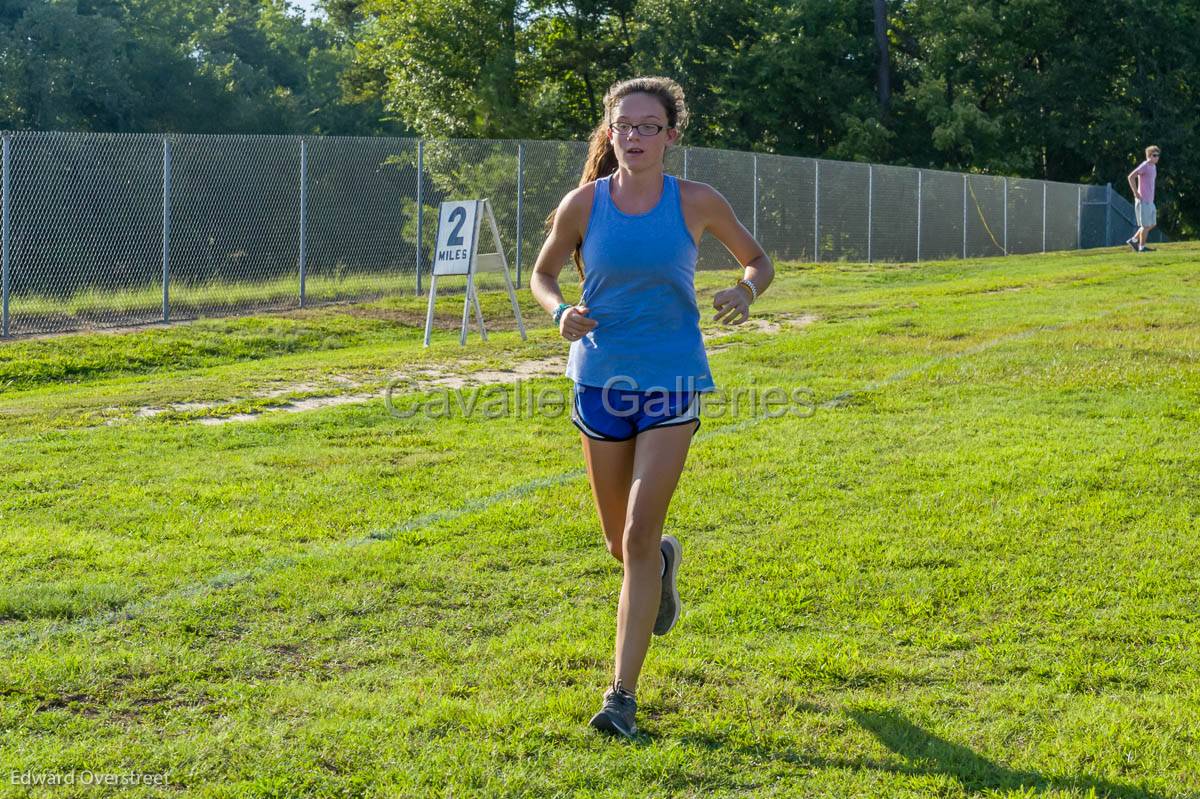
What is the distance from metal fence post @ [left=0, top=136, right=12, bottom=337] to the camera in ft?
48.2

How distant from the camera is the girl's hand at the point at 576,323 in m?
4.20

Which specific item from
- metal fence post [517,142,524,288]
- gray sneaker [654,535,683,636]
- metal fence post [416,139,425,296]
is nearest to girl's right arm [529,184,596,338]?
gray sneaker [654,535,683,636]

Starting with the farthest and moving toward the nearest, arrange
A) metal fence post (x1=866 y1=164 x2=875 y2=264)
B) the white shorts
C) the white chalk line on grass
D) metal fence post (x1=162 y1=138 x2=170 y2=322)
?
metal fence post (x1=866 y1=164 x2=875 y2=264) < the white shorts < metal fence post (x1=162 y1=138 x2=170 y2=322) < the white chalk line on grass

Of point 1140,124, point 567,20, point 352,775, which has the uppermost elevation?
point 567,20

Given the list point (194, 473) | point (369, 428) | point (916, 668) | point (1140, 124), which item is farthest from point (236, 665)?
point (1140, 124)

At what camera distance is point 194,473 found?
796 cm

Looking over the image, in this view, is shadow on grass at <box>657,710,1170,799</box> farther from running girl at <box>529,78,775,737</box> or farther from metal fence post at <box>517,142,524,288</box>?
metal fence post at <box>517,142,524,288</box>

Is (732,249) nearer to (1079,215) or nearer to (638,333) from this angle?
(638,333)

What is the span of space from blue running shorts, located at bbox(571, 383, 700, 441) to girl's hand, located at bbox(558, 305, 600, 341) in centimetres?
20

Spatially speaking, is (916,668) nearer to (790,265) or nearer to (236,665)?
(236,665)

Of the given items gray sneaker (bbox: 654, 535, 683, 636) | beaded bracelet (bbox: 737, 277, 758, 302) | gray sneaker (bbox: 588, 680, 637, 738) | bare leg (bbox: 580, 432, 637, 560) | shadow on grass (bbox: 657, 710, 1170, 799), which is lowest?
shadow on grass (bbox: 657, 710, 1170, 799)

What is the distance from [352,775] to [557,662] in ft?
3.73

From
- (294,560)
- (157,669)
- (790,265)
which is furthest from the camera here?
(790,265)

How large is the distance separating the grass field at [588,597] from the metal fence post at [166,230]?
5.46 m
